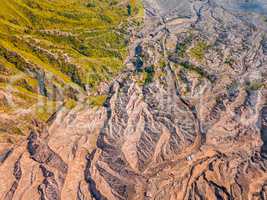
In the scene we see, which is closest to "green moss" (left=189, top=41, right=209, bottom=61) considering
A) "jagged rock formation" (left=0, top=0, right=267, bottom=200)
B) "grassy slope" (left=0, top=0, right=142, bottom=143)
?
"jagged rock formation" (left=0, top=0, right=267, bottom=200)

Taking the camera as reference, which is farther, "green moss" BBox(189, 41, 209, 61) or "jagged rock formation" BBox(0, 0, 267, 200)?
"green moss" BBox(189, 41, 209, 61)

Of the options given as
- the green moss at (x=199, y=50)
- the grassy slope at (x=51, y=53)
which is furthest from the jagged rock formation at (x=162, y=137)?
the grassy slope at (x=51, y=53)

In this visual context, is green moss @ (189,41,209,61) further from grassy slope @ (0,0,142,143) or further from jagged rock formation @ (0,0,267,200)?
grassy slope @ (0,0,142,143)

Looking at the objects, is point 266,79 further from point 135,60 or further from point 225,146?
point 135,60

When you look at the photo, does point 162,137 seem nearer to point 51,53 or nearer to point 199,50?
point 199,50

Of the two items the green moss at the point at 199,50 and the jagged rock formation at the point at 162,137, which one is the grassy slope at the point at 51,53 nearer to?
the jagged rock formation at the point at 162,137
